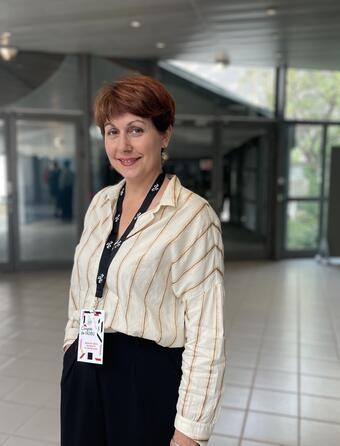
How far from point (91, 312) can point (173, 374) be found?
288 millimetres

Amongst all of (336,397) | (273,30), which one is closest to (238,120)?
(273,30)

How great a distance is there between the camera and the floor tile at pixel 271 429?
2570mm

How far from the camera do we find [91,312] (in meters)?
1.29

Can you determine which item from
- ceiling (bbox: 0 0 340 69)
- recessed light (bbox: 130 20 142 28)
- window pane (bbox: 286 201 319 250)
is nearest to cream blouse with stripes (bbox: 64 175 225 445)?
ceiling (bbox: 0 0 340 69)

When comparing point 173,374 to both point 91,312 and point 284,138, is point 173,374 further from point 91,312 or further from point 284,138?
point 284,138

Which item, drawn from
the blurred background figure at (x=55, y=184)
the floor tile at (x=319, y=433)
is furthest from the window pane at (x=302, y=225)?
the floor tile at (x=319, y=433)

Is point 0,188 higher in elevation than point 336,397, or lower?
higher

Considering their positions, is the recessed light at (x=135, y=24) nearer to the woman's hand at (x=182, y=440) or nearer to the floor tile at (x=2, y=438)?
the floor tile at (x=2, y=438)

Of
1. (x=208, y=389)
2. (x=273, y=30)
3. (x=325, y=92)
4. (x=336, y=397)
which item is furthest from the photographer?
(x=325, y=92)

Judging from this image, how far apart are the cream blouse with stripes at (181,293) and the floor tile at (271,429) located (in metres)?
1.63

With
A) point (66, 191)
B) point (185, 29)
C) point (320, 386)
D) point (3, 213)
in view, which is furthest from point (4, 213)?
point (320, 386)

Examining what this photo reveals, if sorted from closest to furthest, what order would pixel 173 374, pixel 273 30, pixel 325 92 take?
pixel 173 374, pixel 273 30, pixel 325 92

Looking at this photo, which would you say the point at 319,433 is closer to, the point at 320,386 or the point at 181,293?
the point at 320,386

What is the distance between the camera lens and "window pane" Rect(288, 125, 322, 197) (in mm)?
7496
